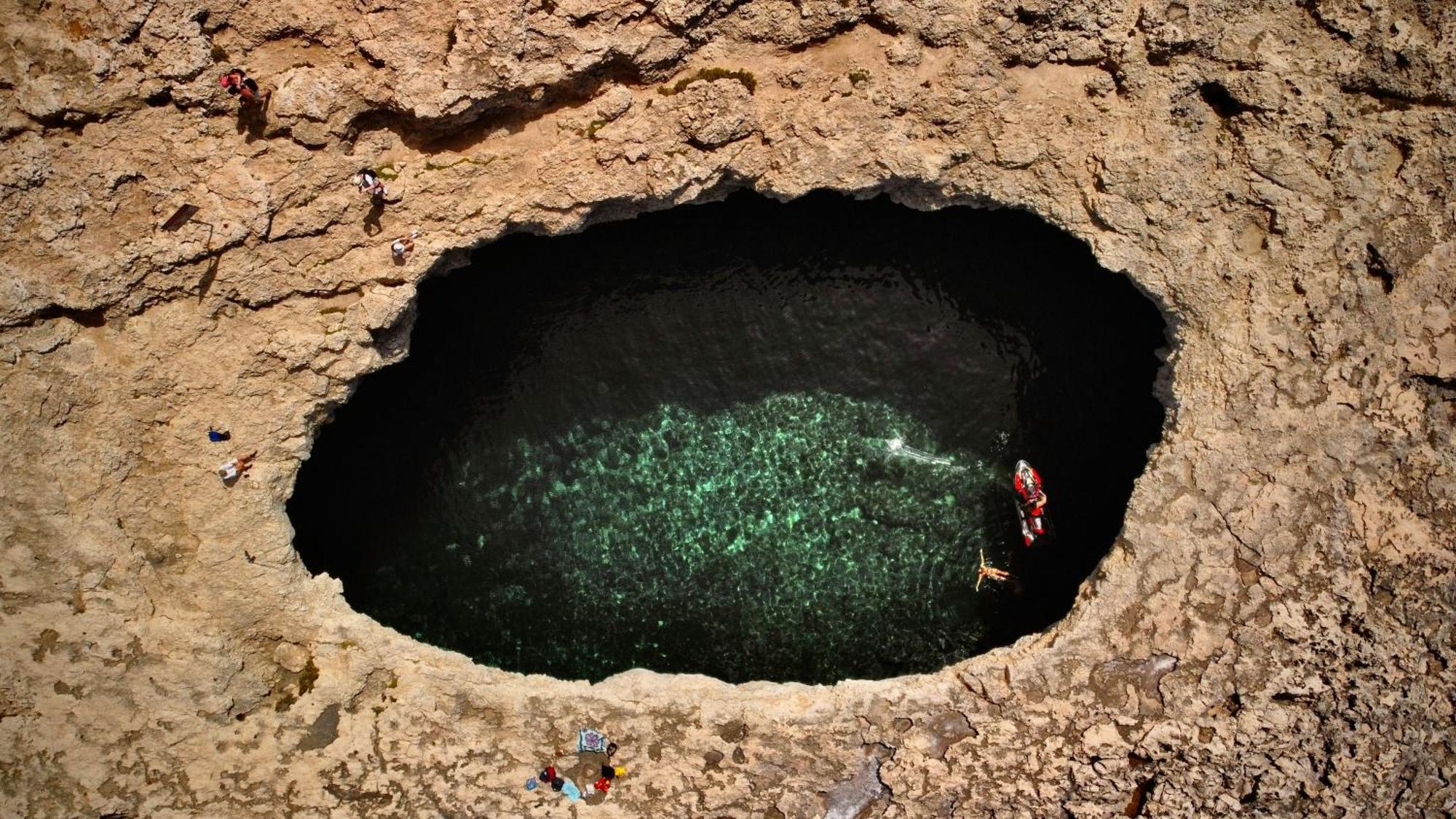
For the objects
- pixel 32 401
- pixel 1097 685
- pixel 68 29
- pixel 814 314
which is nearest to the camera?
pixel 68 29

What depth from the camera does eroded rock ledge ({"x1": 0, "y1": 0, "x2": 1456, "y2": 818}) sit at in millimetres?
7445

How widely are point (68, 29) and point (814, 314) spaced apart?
6010 millimetres

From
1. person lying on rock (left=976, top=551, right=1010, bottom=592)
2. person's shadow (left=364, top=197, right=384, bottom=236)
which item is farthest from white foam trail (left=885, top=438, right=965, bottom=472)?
person's shadow (left=364, top=197, right=384, bottom=236)

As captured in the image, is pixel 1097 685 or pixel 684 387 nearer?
pixel 1097 685

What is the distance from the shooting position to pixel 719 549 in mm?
9695

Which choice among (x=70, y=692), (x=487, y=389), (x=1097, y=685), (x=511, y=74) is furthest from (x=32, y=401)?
(x=1097, y=685)

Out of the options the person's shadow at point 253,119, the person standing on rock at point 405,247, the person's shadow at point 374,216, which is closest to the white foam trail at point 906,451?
the person standing on rock at point 405,247

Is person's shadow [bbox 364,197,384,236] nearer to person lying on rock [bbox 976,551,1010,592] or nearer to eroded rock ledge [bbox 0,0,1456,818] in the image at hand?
eroded rock ledge [bbox 0,0,1456,818]

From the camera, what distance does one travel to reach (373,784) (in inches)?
312

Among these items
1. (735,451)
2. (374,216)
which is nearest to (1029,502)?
(735,451)

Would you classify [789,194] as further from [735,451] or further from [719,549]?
[719,549]

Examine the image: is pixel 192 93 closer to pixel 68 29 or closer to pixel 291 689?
pixel 68 29

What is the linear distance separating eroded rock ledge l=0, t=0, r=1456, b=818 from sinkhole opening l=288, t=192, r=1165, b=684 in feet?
4.04

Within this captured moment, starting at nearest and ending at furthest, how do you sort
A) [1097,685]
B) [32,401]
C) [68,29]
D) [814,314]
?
[68,29] → [32,401] → [1097,685] → [814,314]
